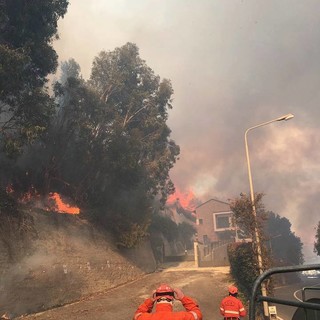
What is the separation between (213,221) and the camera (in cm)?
6431

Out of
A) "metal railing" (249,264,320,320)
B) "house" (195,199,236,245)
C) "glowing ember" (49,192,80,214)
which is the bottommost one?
"metal railing" (249,264,320,320)

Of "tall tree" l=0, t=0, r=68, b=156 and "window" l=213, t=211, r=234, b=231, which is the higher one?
"tall tree" l=0, t=0, r=68, b=156

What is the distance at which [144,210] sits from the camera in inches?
1117

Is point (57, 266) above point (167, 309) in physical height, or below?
above

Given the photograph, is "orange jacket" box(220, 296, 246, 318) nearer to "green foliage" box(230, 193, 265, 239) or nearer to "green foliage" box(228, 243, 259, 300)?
"green foliage" box(230, 193, 265, 239)

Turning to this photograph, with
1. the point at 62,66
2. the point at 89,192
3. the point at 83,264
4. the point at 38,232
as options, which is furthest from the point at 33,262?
the point at 62,66

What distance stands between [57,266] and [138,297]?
5243 millimetres

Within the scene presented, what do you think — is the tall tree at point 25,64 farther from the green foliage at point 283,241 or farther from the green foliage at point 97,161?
the green foliage at point 283,241

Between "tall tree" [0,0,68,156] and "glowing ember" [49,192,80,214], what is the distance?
736cm

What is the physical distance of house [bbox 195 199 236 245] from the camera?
63.1m

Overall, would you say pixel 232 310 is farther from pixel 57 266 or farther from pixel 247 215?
pixel 57 266

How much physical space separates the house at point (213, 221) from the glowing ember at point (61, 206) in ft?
138

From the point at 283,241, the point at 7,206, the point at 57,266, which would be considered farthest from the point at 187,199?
the point at 7,206

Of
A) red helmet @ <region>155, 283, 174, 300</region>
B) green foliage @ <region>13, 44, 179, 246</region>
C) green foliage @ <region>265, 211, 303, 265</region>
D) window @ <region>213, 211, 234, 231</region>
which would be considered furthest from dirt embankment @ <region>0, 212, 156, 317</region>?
green foliage @ <region>265, 211, 303, 265</region>
